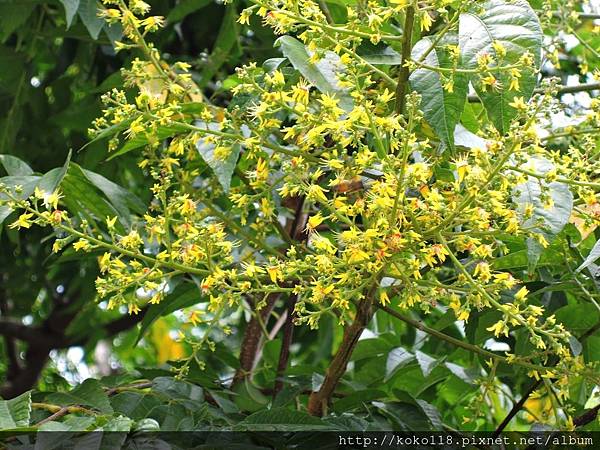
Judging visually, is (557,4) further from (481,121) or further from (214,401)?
(214,401)

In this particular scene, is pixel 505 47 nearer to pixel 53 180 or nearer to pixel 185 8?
pixel 53 180

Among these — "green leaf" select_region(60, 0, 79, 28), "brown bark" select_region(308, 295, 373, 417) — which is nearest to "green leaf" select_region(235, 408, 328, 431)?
"brown bark" select_region(308, 295, 373, 417)

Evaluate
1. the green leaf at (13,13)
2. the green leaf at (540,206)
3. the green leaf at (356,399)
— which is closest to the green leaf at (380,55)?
the green leaf at (540,206)

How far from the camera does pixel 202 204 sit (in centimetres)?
154

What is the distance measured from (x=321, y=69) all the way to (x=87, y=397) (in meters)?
0.58

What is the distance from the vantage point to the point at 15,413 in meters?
1.20

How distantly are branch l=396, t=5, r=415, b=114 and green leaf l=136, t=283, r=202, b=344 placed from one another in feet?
1.99

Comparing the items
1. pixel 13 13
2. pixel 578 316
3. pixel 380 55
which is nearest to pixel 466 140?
pixel 380 55

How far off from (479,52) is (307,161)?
0.81ft

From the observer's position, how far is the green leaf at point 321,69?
1168 mm

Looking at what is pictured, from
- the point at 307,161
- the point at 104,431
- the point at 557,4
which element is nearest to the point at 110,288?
the point at 104,431

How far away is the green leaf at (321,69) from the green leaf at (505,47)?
0.15 m

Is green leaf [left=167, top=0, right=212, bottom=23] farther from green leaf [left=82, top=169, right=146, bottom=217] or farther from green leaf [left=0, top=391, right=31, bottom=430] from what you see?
green leaf [left=0, top=391, right=31, bottom=430]

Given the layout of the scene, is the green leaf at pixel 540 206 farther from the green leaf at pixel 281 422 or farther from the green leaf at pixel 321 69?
the green leaf at pixel 281 422
